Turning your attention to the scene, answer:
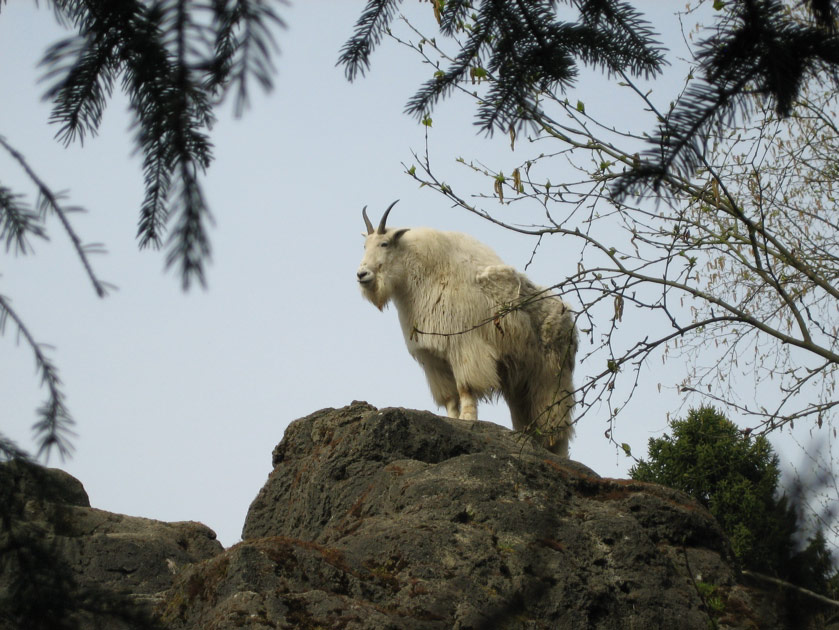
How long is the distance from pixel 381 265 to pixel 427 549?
7.16m

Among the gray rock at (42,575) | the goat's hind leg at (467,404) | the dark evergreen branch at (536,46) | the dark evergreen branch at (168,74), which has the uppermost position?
the goat's hind leg at (467,404)

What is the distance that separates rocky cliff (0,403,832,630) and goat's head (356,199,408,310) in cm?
442

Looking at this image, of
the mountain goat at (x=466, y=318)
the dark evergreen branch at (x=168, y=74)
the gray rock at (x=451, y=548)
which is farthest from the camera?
the mountain goat at (x=466, y=318)

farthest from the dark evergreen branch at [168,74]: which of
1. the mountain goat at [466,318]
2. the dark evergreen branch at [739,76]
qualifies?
the mountain goat at [466,318]

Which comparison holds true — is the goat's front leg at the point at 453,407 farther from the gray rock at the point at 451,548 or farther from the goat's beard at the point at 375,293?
the gray rock at the point at 451,548

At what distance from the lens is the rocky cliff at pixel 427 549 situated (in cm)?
512

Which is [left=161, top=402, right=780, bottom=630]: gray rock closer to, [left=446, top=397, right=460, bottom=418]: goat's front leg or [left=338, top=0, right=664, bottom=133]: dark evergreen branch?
[left=338, top=0, right=664, bottom=133]: dark evergreen branch

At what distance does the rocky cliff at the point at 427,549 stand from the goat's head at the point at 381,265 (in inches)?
174

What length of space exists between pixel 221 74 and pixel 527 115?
120cm

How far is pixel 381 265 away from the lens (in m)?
12.5

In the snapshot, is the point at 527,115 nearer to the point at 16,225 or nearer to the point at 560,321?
the point at 16,225

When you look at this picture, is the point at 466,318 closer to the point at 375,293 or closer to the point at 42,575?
the point at 375,293

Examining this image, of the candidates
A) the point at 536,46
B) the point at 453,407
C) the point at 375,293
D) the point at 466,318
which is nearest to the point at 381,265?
the point at 375,293

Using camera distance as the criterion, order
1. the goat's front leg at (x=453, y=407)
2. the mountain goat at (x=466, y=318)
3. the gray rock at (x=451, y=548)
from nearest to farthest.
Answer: the gray rock at (x=451, y=548) → the mountain goat at (x=466, y=318) → the goat's front leg at (x=453, y=407)
